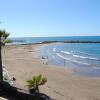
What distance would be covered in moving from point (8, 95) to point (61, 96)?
21.5 ft

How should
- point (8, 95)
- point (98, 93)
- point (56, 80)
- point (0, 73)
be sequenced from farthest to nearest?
point (56, 80)
point (98, 93)
point (0, 73)
point (8, 95)

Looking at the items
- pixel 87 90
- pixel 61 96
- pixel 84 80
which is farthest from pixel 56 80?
pixel 61 96

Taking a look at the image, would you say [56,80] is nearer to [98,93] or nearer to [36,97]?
[98,93]

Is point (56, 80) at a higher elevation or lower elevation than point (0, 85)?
lower

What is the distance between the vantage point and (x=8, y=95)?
16.1 metres

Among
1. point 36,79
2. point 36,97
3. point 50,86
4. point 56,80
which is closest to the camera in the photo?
point 36,97

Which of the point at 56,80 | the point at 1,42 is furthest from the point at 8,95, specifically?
the point at 56,80

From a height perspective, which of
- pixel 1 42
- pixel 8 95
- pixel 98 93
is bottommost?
pixel 98 93

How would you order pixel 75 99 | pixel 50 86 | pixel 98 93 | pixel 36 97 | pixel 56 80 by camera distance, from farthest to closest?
pixel 56 80 → pixel 50 86 → pixel 98 93 → pixel 75 99 → pixel 36 97

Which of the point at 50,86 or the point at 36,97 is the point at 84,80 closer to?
the point at 50,86

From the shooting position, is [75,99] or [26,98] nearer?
[26,98]

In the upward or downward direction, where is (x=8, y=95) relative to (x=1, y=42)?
downward

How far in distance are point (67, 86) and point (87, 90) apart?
2.36 meters

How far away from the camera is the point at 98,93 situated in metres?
23.3
